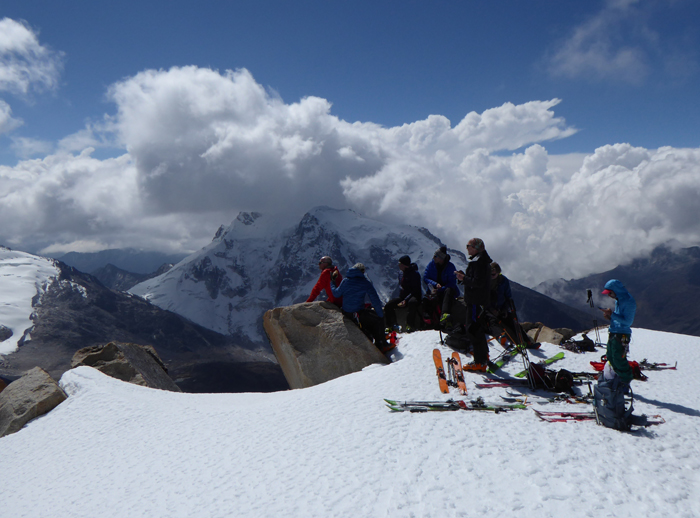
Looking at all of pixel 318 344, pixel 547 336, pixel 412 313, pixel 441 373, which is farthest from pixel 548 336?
pixel 318 344

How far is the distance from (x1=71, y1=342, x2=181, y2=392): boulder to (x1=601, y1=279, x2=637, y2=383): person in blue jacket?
1331 centimetres

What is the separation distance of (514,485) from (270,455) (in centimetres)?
351

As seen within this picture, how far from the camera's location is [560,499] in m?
4.65

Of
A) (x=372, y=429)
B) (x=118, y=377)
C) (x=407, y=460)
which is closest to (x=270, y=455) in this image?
(x=372, y=429)

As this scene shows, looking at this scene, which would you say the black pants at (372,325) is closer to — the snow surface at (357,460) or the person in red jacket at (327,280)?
the person in red jacket at (327,280)

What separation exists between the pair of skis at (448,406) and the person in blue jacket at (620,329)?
168 cm

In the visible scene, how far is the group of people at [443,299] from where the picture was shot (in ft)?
31.1

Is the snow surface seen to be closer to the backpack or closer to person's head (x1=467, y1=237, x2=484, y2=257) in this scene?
the backpack

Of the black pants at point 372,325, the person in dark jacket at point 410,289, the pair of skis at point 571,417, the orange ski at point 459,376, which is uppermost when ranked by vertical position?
the person in dark jacket at point 410,289

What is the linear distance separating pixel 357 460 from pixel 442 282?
7952 millimetres

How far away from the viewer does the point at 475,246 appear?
29.6 ft

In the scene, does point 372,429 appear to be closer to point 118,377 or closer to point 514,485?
point 514,485

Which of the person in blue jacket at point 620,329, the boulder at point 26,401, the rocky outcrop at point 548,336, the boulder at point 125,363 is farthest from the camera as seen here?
the rocky outcrop at point 548,336

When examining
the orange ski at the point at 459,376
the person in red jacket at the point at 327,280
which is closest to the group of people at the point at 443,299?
the person in red jacket at the point at 327,280
